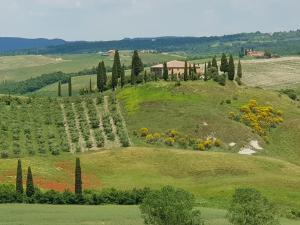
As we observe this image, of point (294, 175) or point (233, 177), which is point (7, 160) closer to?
point (233, 177)

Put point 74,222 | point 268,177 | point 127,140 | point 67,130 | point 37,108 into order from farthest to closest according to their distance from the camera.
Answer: point 37,108, point 67,130, point 127,140, point 268,177, point 74,222

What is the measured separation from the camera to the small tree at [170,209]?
51281 millimetres

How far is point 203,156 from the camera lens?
10062 centimetres

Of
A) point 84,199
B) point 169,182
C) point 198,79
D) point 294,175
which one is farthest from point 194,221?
point 198,79

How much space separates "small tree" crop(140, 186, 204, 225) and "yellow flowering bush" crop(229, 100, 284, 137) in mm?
74803

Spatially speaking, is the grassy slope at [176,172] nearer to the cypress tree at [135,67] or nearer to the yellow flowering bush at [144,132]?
the yellow flowering bush at [144,132]

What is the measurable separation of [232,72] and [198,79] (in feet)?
27.7

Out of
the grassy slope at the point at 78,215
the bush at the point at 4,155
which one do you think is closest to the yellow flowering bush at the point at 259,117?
the bush at the point at 4,155

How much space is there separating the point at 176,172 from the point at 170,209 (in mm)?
44255

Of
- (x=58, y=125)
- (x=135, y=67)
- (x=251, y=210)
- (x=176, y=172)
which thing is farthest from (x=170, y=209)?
(x=135, y=67)

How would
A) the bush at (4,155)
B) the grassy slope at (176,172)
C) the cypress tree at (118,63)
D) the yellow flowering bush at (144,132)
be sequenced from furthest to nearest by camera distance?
the cypress tree at (118,63), the yellow flowering bush at (144,132), the bush at (4,155), the grassy slope at (176,172)

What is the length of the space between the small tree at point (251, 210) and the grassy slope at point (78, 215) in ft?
18.3

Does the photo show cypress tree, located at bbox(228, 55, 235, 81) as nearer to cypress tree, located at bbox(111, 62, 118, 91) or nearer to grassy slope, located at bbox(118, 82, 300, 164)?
grassy slope, located at bbox(118, 82, 300, 164)

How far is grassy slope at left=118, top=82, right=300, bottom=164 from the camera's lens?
120m
